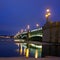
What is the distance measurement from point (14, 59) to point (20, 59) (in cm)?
42

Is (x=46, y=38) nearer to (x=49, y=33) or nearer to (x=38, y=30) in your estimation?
(x=49, y=33)

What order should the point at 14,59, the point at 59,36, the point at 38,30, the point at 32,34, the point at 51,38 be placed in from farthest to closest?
the point at 32,34
the point at 38,30
the point at 51,38
the point at 59,36
the point at 14,59

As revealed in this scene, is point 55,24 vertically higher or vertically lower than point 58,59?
higher

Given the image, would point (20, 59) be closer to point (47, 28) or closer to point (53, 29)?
point (53, 29)

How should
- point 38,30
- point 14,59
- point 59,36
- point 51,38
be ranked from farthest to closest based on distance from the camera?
point 38,30 → point 51,38 → point 59,36 → point 14,59

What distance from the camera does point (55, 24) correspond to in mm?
78375

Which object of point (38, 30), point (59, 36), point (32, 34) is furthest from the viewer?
point (32, 34)

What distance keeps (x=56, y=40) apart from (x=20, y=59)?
6101cm

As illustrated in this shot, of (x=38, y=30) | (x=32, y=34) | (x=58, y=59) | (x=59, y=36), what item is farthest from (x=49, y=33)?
(x=58, y=59)

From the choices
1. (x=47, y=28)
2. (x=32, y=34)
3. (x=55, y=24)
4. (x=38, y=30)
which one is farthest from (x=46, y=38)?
(x=32, y=34)

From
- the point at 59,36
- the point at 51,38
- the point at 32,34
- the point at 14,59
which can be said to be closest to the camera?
the point at 14,59

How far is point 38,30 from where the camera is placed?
10588 centimetres

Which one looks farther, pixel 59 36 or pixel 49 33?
pixel 49 33

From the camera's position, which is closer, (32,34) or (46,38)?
(46,38)
